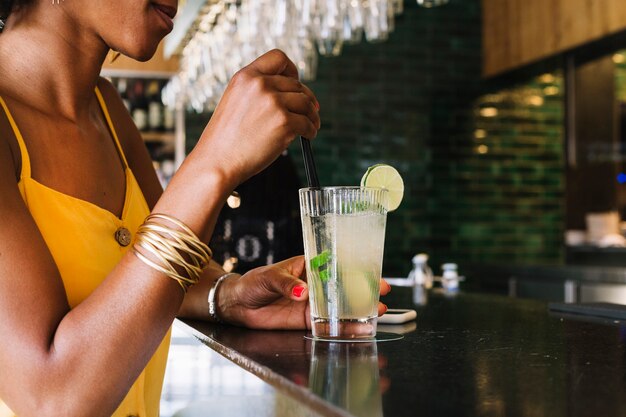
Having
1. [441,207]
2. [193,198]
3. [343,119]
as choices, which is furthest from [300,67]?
[193,198]

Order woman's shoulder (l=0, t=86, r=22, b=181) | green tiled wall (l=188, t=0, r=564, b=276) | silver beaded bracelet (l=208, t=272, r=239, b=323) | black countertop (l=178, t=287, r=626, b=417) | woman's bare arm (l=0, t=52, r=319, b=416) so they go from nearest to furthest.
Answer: black countertop (l=178, t=287, r=626, b=417), woman's bare arm (l=0, t=52, r=319, b=416), woman's shoulder (l=0, t=86, r=22, b=181), silver beaded bracelet (l=208, t=272, r=239, b=323), green tiled wall (l=188, t=0, r=564, b=276)

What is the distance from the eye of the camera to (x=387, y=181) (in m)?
1.18

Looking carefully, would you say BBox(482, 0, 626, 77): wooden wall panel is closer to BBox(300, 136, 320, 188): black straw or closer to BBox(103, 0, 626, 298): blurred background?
BBox(103, 0, 626, 298): blurred background

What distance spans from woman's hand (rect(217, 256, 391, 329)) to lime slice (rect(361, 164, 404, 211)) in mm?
126

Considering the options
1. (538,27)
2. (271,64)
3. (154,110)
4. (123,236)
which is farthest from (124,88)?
(271,64)

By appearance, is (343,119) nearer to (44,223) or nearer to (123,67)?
(123,67)

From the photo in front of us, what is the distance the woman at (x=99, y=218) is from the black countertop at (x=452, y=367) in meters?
0.11

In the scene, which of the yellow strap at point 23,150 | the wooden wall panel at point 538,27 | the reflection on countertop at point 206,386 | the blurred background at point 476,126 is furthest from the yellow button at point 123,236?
the wooden wall panel at point 538,27

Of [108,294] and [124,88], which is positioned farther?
[124,88]

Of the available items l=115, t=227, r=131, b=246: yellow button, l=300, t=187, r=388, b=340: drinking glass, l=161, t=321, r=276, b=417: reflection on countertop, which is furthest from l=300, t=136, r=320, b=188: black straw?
l=161, t=321, r=276, b=417: reflection on countertop

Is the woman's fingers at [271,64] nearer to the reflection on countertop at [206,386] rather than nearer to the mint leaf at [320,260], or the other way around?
the mint leaf at [320,260]

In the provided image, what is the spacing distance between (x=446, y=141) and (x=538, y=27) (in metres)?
1.13

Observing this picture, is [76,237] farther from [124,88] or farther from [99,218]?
[124,88]

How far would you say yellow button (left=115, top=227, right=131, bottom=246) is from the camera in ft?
3.94
